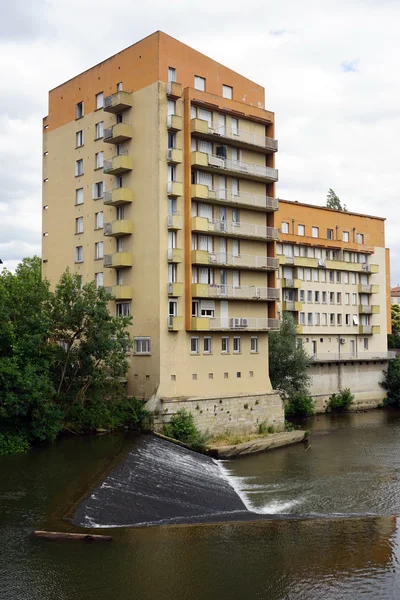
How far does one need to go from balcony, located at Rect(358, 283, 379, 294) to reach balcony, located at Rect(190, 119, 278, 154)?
3051 centimetres

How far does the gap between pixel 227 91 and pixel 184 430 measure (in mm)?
25660

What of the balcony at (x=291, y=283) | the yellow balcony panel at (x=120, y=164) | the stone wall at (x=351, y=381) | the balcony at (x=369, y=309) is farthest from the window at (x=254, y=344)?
the balcony at (x=369, y=309)

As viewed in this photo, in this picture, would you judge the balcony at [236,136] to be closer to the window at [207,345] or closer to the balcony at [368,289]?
the window at [207,345]

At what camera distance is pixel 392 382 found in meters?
75.5

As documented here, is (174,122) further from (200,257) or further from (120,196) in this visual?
(200,257)

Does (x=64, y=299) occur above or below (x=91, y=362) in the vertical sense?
above

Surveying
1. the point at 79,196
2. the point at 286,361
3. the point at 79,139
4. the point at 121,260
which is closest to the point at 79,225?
the point at 79,196

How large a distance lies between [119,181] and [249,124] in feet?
36.6

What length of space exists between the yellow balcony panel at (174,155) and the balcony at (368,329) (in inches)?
1531

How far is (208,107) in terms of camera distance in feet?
154

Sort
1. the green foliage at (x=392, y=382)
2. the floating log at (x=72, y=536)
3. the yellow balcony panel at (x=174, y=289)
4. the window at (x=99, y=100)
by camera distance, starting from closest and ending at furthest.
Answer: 1. the floating log at (x=72, y=536)
2. the yellow balcony panel at (x=174, y=289)
3. the window at (x=99, y=100)
4. the green foliage at (x=392, y=382)

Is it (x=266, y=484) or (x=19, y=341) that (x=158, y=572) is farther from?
(x=19, y=341)

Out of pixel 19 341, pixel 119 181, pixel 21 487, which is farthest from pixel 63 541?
pixel 119 181

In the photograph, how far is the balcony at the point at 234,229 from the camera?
1785 inches
